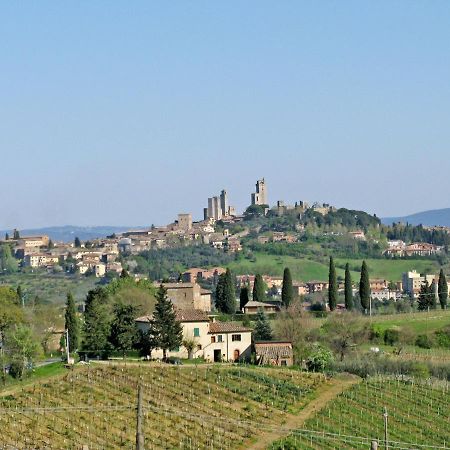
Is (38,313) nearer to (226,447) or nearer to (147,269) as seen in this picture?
(226,447)

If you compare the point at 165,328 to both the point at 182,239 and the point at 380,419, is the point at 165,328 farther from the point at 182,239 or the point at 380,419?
the point at 182,239

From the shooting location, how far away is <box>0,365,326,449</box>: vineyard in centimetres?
3553

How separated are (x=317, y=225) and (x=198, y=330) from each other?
124113mm

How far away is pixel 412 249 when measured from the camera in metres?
160

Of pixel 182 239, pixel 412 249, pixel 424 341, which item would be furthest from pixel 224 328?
pixel 182 239

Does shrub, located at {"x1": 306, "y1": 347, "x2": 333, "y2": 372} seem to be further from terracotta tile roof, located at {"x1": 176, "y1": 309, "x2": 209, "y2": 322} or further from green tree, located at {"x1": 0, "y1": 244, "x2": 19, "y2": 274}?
green tree, located at {"x1": 0, "y1": 244, "x2": 19, "y2": 274}

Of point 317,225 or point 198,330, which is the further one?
point 317,225

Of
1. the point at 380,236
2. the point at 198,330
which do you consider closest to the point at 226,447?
the point at 198,330

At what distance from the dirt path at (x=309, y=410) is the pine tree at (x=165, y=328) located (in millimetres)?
7963

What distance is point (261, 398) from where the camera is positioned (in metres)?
44.2

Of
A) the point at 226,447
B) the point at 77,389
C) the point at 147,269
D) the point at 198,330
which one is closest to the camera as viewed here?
the point at 226,447

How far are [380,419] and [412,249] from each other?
391 feet

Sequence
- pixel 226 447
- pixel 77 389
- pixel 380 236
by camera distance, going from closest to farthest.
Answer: pixel 226 447 → pixel 77 389 → pixel 380 236

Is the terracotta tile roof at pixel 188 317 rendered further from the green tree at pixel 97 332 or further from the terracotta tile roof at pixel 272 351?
the terracotta tile roof at pixel 272 351
